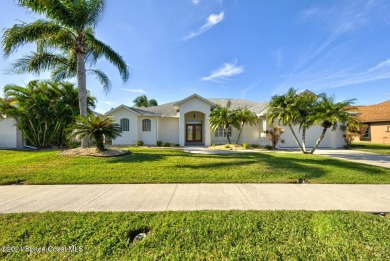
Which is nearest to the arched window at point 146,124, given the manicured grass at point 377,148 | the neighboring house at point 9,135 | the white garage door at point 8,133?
the neighboring house at point 9,135

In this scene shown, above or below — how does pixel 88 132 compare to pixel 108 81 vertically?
below

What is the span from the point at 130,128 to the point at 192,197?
1619cm

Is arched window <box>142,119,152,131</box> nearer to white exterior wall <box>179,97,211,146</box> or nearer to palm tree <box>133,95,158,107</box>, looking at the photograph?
white exterior wall <box>179,97,211,146</box>

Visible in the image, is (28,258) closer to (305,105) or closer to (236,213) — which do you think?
(236,213)

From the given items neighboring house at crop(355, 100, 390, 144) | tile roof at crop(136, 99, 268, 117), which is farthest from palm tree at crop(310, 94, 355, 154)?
neighboring house at crop(355, 100, 390, 144)

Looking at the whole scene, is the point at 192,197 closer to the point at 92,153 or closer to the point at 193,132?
the point at 92,153

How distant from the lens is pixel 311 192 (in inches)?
222

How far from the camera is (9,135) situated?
1480 cm

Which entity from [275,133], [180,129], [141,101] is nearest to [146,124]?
[180,129]

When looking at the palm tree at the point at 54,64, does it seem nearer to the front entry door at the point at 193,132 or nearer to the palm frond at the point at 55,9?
the palm frond at the point at 55,9

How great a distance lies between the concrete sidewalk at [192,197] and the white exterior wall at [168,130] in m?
15.3

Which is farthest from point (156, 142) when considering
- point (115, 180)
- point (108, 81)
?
point (115, 180)

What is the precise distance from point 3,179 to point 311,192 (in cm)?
1019

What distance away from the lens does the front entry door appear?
22.6m
